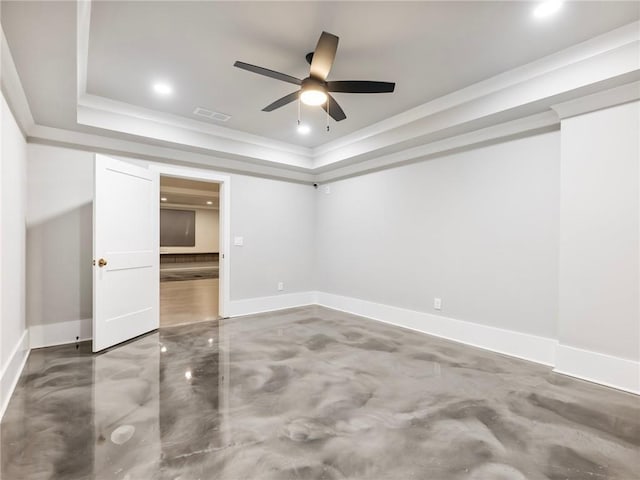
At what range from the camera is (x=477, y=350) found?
11.4 ft

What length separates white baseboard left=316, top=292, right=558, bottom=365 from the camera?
10.2ft

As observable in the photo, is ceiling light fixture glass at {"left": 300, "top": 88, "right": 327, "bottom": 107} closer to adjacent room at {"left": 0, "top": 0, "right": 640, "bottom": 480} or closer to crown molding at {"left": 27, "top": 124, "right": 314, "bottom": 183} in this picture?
adjacent room at {"left": 0, "top": 0, "right": 640, "bottom": 480}

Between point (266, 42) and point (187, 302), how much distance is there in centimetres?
482

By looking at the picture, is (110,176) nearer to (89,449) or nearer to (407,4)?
(89,449)

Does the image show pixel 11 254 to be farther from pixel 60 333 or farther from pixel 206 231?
pixel 206 231

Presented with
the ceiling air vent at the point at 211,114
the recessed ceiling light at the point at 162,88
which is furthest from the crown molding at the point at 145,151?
the recessed ceiling light at the point at 162,88

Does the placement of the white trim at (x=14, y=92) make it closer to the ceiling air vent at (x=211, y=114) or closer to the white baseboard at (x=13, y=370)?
the ceiling air vent at (x=211, y=114)

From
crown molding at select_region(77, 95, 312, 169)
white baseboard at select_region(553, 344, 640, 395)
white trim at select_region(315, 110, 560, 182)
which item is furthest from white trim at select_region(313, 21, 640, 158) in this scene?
white baseboard at select_region(553, 344, 640, 395)

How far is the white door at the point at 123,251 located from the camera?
333 cm

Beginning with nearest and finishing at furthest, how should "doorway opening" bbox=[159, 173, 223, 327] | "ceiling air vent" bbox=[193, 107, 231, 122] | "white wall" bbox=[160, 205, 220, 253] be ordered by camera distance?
"ceiling air vent" bbox=[193, 107, 231, 122] → "doorway opening" bbox=[159, 173, 223, 327] → "white wall" bbox=[160, 205, 220, 253]

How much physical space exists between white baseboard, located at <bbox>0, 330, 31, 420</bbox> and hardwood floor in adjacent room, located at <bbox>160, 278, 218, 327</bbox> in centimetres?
146

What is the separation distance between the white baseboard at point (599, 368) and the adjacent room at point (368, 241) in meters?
0.02

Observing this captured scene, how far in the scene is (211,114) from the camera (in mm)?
3863

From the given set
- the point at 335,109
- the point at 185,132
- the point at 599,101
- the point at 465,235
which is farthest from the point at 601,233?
the point at 185,132
